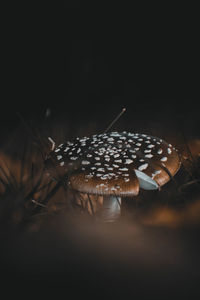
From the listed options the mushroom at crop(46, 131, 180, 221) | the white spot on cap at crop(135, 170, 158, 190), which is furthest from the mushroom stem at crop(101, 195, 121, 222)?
the white spot on cap at crop(135, 170, 158, 190)

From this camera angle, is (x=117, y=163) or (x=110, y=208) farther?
(x=110, y=208)

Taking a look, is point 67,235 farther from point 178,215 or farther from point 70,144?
point 70,144

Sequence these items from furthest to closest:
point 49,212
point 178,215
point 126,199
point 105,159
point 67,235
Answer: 1. point 126,199
2. point 105,159
3. point 49,212
4. point 178,215
5. point 67,235

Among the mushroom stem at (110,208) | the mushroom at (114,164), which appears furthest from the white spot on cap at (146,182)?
the mushroom stem at (110,208)

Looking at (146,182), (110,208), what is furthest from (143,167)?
(110,208)

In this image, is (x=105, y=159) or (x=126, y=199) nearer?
(x=105, y=159)

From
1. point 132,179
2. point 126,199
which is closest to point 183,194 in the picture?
point 132,179

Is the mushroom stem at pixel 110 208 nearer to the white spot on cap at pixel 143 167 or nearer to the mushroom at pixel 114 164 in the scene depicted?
the mushroom at pixel 114 164

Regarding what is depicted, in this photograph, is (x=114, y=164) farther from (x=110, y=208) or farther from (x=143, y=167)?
(x=110, y=208)
